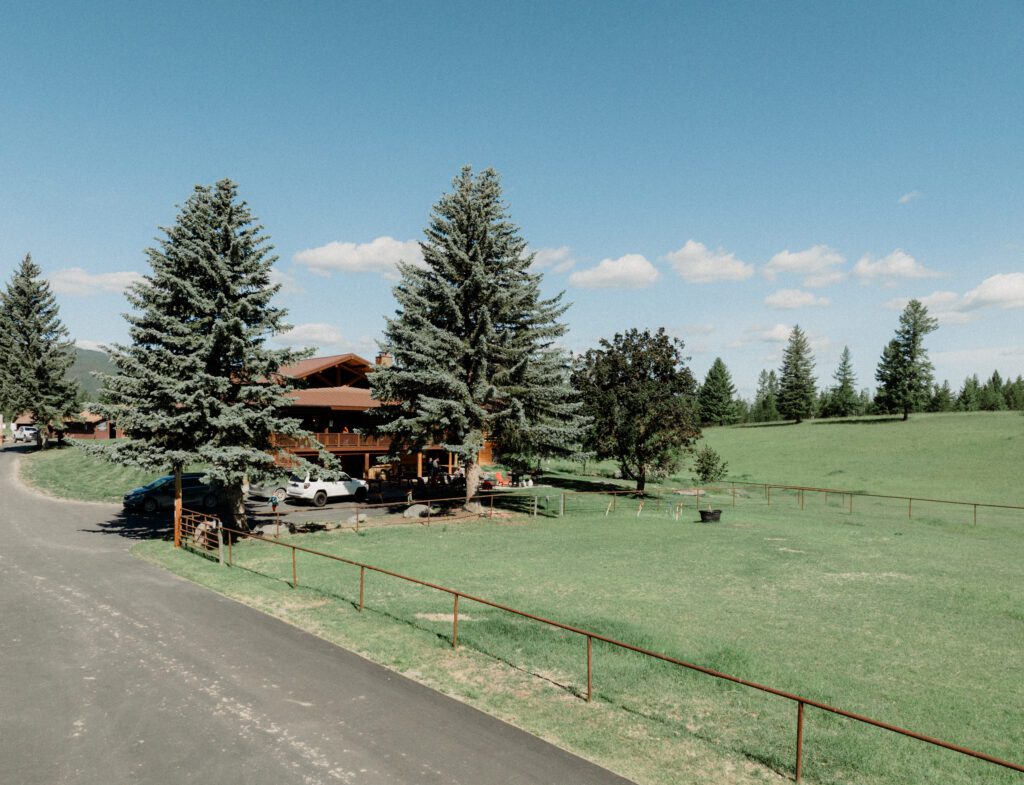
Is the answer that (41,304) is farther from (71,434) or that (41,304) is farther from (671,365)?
(671,365)

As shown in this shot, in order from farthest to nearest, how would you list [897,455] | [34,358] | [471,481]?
[897,455] → [34,358] → [471,481]

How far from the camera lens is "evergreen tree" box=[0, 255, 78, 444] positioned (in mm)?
52406

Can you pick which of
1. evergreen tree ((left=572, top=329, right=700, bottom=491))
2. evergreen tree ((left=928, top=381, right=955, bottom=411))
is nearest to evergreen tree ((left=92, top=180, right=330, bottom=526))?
evergreen tree ((left=572, top=329, right=700, bottom=491))

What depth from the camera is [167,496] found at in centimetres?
2956

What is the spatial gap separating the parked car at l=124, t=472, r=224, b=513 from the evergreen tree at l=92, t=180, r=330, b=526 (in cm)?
677

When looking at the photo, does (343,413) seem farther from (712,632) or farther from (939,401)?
(939,401)

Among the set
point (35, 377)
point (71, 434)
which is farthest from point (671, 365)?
point (71, 434)

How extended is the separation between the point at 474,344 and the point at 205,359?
13097mm

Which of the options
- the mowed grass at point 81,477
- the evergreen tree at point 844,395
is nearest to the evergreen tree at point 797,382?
the evergreen tree at point 844,395

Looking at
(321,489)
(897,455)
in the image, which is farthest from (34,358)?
(897,455)

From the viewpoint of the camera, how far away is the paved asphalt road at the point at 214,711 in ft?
25.4

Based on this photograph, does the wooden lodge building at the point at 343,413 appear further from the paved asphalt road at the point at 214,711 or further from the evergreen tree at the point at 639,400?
the paved asphalt road at the point at 214,711

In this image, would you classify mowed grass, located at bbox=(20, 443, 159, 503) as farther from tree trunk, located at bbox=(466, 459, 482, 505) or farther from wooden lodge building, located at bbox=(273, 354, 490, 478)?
tree trunk, located at bbox=(466, 459, 482, 505)

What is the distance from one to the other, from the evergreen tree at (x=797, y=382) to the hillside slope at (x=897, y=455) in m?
9.05
